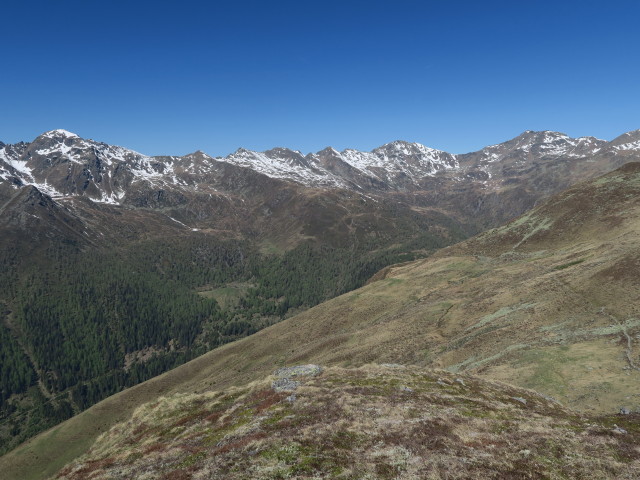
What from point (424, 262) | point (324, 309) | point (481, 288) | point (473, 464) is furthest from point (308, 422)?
A: point (424, 262)

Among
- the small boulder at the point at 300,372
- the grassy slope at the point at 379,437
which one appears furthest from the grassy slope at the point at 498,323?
the small boulder at the point at 300,372

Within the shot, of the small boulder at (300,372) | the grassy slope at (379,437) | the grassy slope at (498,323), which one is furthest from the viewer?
the grassy slope at (498,323)

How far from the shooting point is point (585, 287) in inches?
3071

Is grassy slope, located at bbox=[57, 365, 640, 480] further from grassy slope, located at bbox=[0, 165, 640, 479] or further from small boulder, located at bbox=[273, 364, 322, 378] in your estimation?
grassy slope, located at bbox=[0, 165, 640, 479]

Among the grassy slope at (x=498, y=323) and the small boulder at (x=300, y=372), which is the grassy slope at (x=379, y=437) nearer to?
the small boulder at (x=300, y=372)

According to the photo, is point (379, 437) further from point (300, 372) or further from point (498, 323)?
point (498, 323)

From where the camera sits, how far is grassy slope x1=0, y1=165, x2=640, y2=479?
181ft

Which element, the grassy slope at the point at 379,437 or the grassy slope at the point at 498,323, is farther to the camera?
the grassy slope at the point at 498,323

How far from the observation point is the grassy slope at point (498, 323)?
5528cm

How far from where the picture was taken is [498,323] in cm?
7856

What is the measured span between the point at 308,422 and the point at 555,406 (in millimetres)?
29231

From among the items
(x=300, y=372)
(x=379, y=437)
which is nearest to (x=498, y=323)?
(x=300, y=372)

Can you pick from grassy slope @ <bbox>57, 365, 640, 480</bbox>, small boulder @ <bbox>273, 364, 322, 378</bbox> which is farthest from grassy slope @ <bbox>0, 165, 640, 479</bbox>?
small boulder @ <bbox>273, 364, 322, 378</bbox>

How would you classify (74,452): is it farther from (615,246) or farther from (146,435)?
(615,246)
